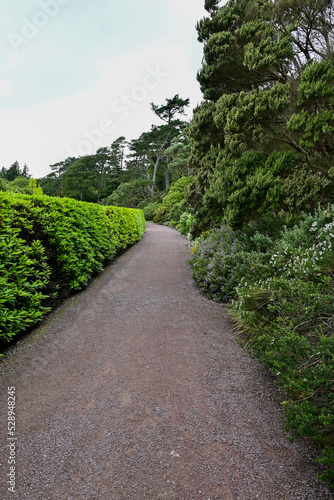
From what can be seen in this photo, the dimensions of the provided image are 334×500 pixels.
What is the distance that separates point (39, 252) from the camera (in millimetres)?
3143

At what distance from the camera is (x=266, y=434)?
1638 millimetres

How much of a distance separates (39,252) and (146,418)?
2439mm

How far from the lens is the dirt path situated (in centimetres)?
132

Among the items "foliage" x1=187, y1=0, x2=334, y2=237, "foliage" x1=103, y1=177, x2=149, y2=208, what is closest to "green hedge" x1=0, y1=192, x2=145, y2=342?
"foliage" x1=187, y1=0, x2=334, y2=237

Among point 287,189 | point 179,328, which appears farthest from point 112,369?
point 287,189

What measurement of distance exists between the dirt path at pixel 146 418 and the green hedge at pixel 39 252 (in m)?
0.46

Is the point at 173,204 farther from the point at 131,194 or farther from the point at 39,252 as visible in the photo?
the point at 39,252

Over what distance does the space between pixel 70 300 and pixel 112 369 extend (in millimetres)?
2103

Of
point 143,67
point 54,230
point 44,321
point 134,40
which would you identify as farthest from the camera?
point 143,67

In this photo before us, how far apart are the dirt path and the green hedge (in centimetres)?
46

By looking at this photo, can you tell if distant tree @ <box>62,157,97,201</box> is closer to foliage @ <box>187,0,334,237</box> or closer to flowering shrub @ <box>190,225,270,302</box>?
foliage @ <box>187,0,334,237</box>

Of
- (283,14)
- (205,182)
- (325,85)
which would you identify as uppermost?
(283,14)

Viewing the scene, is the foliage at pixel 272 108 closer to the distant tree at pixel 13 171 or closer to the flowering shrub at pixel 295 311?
the flowering shrub at pixel 295 311

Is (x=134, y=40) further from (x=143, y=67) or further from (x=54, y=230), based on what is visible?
(x=54, y=230)
